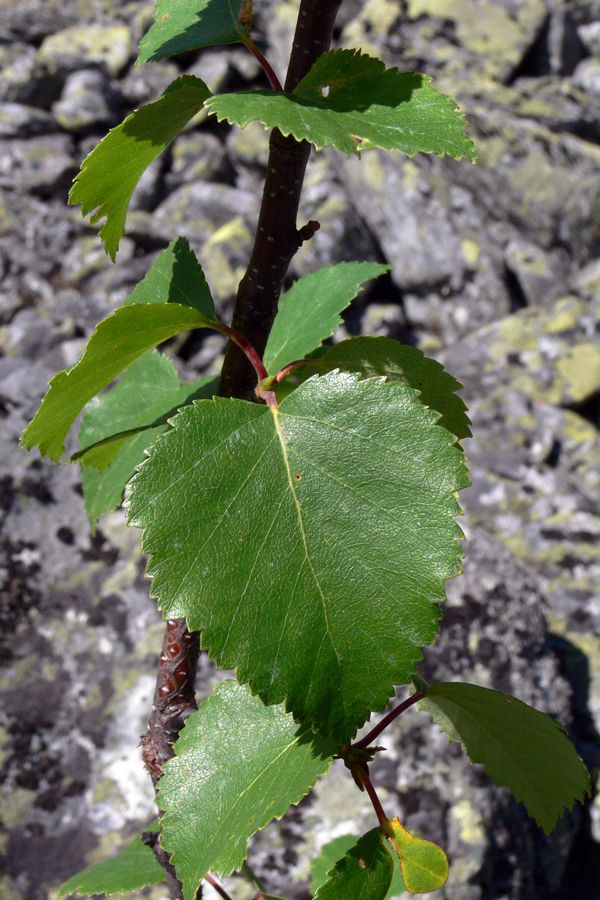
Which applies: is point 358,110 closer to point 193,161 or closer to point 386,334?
point 386,334

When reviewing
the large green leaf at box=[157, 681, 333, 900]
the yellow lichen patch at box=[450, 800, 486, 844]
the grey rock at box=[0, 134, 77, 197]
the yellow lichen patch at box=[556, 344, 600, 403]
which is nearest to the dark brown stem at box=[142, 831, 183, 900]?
the large green leaf at box=[157, 681, 333, 900]

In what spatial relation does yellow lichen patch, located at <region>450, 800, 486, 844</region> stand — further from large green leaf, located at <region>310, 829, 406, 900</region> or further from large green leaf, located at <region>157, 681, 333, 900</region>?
large green leaf, located at <region>157, 681, 333, 900</region>

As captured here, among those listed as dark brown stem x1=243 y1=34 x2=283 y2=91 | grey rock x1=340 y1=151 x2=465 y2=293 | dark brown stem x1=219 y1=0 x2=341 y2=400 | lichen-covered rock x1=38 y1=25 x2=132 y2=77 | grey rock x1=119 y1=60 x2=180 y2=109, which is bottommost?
dark brown stem x1=219 y1=0 x2=341 y2=400

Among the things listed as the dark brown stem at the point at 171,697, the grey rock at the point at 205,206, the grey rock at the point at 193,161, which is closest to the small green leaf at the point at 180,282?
the dark brown stem at the point at 171,697

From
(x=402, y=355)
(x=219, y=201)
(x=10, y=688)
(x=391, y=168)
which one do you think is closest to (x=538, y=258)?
(x=391, y=168)

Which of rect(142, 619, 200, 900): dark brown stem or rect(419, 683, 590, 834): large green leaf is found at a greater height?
rect(142, 619, 200, 900): dark brown stem

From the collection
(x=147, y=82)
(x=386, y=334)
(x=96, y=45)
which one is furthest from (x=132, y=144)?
(x=96, y=45)

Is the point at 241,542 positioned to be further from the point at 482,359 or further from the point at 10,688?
the point at 482,359
